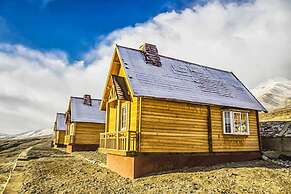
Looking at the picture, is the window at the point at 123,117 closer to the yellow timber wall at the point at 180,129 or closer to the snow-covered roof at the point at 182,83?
the snow-covered roof at the point at 182,83

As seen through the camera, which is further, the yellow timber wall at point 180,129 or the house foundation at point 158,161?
the yellow timber wall at point 180,129

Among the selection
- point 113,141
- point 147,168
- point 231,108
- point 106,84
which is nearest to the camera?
point 147,168

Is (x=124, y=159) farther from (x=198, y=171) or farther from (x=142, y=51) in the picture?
(x=142, y=51)

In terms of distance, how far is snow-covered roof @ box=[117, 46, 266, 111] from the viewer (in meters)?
14.7

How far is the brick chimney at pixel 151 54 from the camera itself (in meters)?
17.3

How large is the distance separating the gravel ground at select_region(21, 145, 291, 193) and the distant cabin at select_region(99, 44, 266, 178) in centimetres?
126

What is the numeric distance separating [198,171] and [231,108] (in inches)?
233

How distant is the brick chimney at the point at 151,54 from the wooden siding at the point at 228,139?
5.08 m

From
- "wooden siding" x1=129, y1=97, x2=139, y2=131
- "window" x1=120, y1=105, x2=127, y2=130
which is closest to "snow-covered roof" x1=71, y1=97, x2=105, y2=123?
"window" x1=120, y1=105, x2=127, y2=130

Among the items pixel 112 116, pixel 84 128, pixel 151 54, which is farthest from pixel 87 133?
pixel 151 54

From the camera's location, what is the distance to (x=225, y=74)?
73.1ft

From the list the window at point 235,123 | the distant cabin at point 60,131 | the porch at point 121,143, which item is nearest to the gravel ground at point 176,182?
the porch at point 121,143

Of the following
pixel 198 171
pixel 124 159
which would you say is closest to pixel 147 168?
pixel 124 159

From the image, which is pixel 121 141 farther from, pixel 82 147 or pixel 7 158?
pixel 7 158
